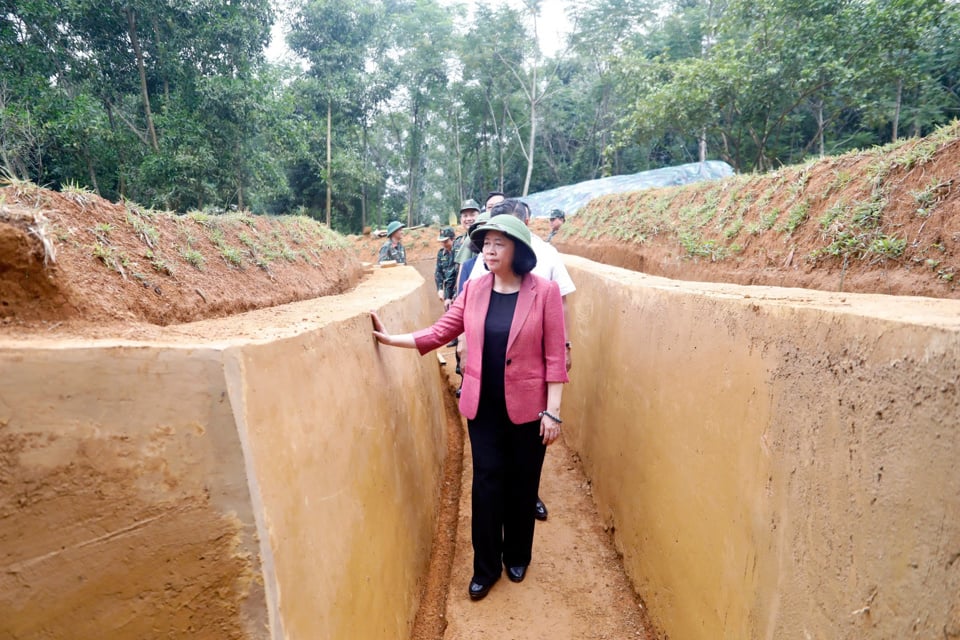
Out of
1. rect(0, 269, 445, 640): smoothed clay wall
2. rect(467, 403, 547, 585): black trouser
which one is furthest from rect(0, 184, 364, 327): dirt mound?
rect(467, 403, 547, 585): black trouser

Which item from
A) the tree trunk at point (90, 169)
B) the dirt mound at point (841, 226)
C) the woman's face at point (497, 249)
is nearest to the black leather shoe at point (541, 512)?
the woman's face at point (497, 249)

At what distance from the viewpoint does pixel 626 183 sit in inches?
627

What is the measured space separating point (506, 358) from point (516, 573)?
1.45m

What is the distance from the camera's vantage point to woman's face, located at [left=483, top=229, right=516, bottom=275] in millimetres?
2467

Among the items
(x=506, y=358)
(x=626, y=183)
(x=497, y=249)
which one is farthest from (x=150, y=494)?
(x=626, y=183)

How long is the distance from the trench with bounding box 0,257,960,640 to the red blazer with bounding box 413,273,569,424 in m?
0.60

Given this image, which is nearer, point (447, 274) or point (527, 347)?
point (527, 347)

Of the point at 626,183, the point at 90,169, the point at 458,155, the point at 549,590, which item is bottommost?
the point at 549,590

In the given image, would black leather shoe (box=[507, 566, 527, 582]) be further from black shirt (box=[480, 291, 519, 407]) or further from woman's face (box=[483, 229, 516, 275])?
woman's face (box=[483, 229, 516, 275])

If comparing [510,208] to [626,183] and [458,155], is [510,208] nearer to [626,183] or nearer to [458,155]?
[626,183]

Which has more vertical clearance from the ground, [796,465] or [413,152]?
[413,152]

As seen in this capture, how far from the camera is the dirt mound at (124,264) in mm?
1430

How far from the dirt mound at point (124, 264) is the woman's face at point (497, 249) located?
1.42 metres

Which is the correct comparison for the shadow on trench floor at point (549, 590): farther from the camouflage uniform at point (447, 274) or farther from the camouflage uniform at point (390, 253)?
the camouflage uniform at point (390, 253)
